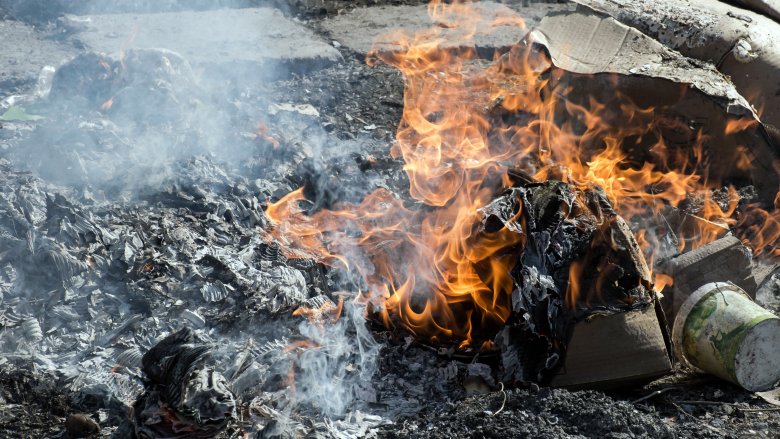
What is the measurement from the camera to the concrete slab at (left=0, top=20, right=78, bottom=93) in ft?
22.8

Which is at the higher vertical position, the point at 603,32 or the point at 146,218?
the point at 603,32

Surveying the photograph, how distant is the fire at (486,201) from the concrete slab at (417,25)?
3.87ft

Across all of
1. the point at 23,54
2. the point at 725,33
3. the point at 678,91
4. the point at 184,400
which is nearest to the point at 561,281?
the point at 184,400

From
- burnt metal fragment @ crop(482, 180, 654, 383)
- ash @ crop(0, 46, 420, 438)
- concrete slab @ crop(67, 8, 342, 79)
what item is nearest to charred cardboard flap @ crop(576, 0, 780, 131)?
ash @ crop(0, 46, 420, 438)

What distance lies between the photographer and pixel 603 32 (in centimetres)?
603

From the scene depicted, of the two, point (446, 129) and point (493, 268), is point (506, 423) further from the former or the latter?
point (446, 129)

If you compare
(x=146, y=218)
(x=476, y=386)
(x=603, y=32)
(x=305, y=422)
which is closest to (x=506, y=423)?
(x=476, y=386)

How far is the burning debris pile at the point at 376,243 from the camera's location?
3916 mm

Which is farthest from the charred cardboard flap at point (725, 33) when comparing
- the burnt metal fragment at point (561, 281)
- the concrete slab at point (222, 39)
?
the concrete slab at point (222, 39)

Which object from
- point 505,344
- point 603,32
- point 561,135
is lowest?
point 505,344

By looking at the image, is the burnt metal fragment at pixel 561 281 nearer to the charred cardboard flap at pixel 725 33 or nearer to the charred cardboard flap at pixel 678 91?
the charred cardboard flap at pixel 678 91

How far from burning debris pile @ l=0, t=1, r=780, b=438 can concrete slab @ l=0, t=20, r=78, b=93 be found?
58cm

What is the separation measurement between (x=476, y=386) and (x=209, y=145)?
3.04 metres

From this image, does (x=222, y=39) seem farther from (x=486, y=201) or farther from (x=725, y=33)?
(x=725, y=33)
